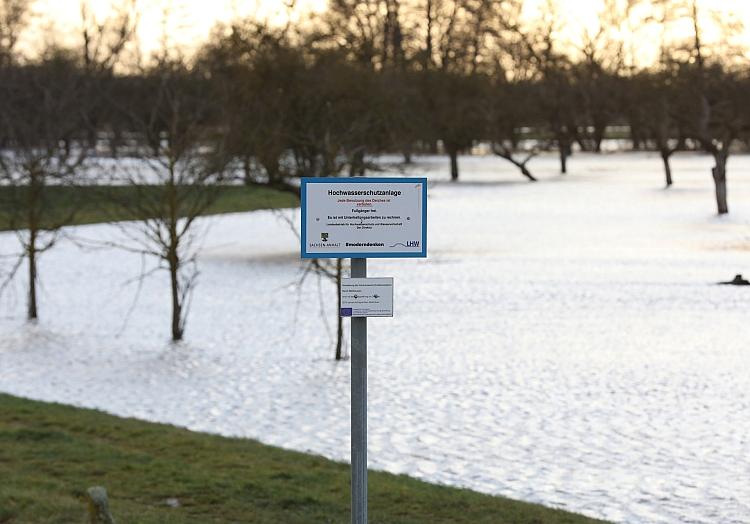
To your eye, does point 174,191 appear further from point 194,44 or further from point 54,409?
point 194,44

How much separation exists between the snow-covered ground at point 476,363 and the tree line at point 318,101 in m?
0.93

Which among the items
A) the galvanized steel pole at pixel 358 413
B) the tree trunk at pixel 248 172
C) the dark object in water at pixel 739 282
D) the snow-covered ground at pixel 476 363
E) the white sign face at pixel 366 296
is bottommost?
the snow-covered ground at pixel 476 363

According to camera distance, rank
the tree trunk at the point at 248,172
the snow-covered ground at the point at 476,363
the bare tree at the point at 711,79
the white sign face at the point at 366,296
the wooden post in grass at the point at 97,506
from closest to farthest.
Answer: the white sign face at the point at 366,296 → the wooden post in grass at the point at 97,506 → the snow-covered ground at the point at 476,363 → the tree trunk at the point at 248,172 → the bare tree at the point at 711,79

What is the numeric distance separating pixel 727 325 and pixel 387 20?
60.6 meters

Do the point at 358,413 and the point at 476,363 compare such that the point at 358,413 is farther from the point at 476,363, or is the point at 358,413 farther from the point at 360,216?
the point at 476,363

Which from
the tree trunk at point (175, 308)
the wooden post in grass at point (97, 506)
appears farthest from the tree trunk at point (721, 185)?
the wooden post in grass at point (97, 506)

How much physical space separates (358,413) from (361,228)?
748mm

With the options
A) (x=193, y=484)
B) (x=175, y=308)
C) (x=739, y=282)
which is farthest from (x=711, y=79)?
(x=193, y=484)

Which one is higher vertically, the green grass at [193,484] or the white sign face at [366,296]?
the white sign face at [366,296]

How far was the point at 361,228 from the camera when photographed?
4.96m

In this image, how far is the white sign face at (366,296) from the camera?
4.92 meters

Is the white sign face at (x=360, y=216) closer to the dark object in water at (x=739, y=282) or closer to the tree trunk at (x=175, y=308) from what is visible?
the tree trunk at (x=175, y=308)

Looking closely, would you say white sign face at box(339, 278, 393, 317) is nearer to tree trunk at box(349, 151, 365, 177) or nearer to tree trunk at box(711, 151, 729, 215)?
tree trunk at box(349, 151, 365, 177)

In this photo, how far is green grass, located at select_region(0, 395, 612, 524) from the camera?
7.16 m
